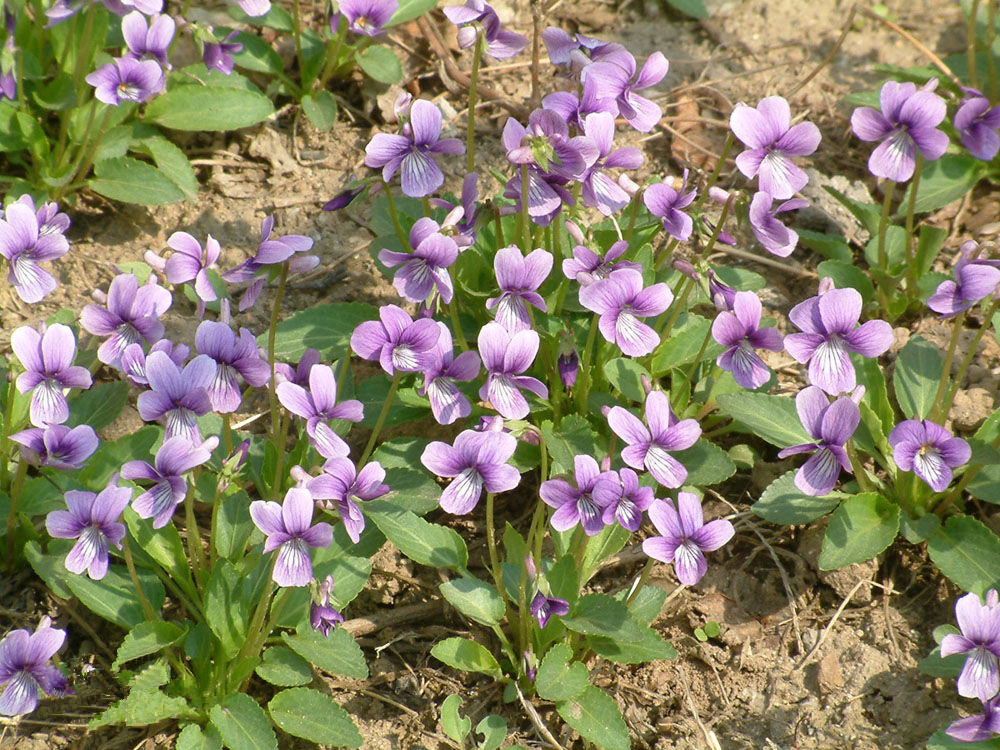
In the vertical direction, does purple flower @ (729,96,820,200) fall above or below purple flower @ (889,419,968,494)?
above

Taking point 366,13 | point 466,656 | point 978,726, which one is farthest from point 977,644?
point 366,13

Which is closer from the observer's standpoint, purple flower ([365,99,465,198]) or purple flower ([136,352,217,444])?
purple flower ([136,352,217,444])

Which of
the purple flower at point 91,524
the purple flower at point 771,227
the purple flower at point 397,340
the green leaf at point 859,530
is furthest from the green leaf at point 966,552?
the purple flower at point 91,524

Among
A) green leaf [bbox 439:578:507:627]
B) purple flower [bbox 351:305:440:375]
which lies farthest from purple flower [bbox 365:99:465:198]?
green leaf [bbox 439:578:507:627]

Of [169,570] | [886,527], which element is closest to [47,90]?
[169,570]

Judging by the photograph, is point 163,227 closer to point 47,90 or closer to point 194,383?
point 47,90

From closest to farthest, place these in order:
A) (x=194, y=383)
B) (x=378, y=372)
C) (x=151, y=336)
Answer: (x=194, y=383), (x=151, y=336), (x=378, y=372)

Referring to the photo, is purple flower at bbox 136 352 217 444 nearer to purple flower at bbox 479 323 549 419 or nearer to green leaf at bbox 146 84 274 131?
purple flower at bbox 479 323 549 419
